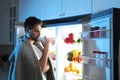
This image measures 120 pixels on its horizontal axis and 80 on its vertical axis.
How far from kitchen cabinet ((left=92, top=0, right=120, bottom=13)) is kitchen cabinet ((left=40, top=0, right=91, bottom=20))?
0.25 ft

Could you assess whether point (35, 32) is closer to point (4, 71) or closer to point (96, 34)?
point (96, 34)

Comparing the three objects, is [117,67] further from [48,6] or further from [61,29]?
[48,6]

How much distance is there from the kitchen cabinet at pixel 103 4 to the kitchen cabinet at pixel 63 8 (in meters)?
0.08

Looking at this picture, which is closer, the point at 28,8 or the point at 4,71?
the point at 28,8

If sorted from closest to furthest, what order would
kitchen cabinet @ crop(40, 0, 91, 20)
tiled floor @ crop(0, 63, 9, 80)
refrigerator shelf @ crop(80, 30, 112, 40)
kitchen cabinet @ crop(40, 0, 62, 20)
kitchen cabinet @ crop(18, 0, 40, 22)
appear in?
refrigerator shelf @ crop(80, 30, 112, 40)
kitchen cabinet @ crop(40, 0, 91, 20)
kitchen cabinet @ crop(40, 0, 62, 20)
kitchen cabinet @ crop(18, 0, 40, 22)
tiled floor @ crop(0, 63, 9, 80)

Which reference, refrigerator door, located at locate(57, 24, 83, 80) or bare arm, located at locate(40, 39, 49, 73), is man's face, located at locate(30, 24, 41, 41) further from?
refrigerator door, located at locate(57, 24, 83, 80)

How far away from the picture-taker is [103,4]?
1.85 m

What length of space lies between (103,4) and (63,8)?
614mm

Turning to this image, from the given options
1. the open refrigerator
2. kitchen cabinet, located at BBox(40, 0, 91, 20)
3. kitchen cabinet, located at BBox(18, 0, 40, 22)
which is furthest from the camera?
kitchen cabinet, located at BBox(18, 0, 40, 22)

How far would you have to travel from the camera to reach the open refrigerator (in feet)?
4.91

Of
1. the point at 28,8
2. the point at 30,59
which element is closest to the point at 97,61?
the point at 30,59

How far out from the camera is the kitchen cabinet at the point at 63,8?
207 cm

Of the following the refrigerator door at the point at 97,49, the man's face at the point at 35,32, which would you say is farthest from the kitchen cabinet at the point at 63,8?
the man's face at the point at 35,32

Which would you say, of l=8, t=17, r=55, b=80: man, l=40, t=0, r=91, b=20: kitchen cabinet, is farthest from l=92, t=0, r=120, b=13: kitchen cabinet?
l=8, t=17, r=55, b=80: man
